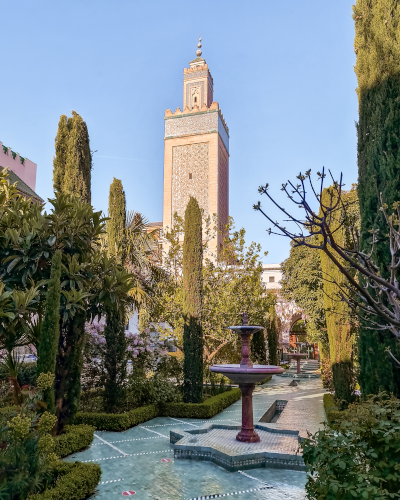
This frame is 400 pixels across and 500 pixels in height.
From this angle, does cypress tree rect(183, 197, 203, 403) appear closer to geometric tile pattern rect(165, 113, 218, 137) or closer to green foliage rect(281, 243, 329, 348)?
green foliage rect(281, 243, 329, 348)

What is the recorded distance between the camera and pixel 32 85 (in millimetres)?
8352

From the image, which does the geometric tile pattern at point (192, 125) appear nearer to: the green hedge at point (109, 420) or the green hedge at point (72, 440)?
the green hedge at point (109, 420)

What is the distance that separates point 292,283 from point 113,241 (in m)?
9.22

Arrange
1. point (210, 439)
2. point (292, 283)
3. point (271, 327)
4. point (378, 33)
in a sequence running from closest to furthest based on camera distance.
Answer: point (378, 33)
point (210, 439)
point (292, 283)
point (271, 327)

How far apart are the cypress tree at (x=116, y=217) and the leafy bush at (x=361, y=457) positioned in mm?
7376

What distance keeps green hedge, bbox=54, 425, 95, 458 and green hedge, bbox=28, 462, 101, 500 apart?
1.25m

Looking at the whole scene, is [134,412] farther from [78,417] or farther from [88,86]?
[88,86]

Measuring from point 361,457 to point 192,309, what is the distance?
6751mm

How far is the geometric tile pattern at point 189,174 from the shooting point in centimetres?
3334

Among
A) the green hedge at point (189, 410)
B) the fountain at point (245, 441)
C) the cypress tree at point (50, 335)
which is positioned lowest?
the green hedge at point (189, 410)

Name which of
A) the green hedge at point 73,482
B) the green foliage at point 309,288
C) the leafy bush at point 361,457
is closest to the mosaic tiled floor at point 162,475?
the green hedge at point 73,482

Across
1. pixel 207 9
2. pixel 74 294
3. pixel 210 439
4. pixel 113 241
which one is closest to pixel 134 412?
pixel 210 439

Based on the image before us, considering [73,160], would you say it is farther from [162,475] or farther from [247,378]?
[162,475]

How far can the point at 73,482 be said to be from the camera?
3652 millimetres
